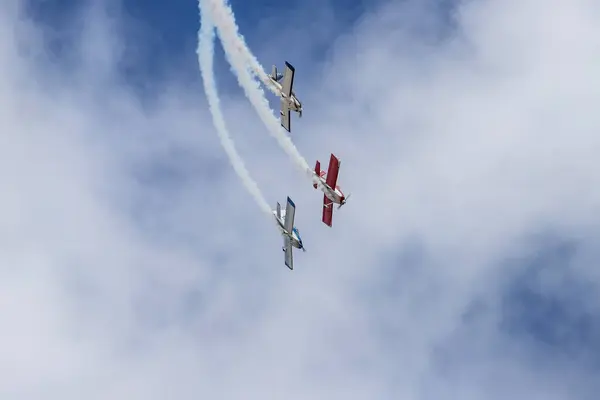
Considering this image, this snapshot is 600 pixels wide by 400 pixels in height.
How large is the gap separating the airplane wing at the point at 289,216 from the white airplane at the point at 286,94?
808 cm

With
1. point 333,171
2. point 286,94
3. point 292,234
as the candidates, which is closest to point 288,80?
point 286,94

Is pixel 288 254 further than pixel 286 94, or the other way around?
pixel 288 254

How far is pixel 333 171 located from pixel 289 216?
7124 millimetres

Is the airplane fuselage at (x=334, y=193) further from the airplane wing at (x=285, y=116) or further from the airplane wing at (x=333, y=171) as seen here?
the airplane wing at (x=285, y=116)

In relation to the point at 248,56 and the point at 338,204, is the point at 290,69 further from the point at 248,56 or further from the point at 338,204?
the point at 338,204

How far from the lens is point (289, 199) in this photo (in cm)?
9838

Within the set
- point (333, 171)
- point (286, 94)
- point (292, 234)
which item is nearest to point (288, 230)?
point (292, 234)

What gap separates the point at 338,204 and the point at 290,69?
16695mm

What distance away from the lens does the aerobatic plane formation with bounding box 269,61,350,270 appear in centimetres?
9675

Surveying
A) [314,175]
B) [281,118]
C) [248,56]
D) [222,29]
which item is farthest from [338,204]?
[222,29]

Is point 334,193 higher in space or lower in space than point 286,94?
lower

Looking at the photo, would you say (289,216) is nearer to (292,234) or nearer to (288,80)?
(292,234)

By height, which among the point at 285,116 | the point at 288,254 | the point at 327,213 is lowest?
the point at 288,254

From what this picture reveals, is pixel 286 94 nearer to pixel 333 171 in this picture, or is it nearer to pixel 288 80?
pixel 288 80
